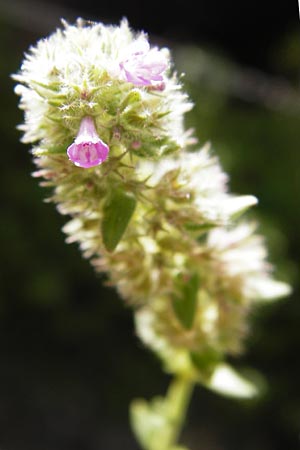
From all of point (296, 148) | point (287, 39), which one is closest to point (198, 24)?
point (287, 39)

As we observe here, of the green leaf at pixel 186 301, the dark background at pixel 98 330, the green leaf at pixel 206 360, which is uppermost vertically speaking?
the dark background at pixel 98 330

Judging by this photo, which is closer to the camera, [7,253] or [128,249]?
[128,249]

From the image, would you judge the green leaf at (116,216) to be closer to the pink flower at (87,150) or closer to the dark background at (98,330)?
the pink flower at (87,150)

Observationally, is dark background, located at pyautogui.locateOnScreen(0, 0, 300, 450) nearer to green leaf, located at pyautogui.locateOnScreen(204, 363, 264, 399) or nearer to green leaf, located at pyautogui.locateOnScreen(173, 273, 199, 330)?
green leaf, located at pyautogui.locateOnScreen(204, 363, 264, 399)

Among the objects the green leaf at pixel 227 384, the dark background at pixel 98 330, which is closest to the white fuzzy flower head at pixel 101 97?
the green leaf at pixel 227 384

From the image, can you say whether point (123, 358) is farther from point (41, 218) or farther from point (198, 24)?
point (198, 24)

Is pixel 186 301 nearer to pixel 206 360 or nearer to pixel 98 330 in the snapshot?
pixel 206 360

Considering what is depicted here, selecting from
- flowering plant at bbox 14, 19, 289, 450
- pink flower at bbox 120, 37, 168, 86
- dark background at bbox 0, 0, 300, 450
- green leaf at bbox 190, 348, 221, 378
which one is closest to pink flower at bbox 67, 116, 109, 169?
flowering plant at bbox 14, 19, 289, 450
